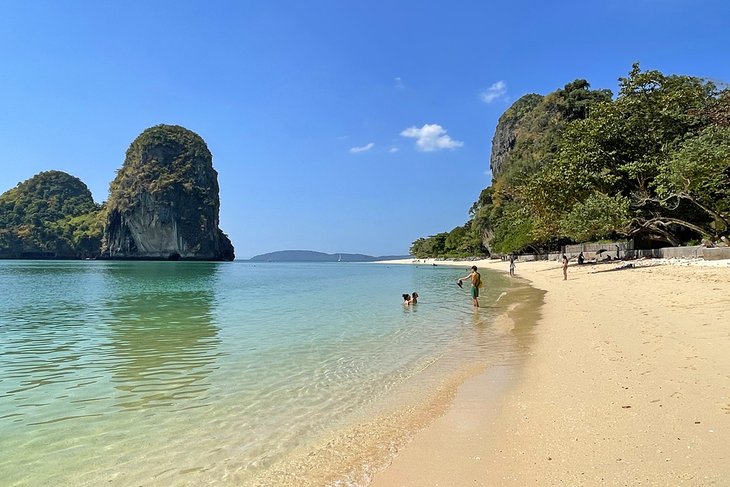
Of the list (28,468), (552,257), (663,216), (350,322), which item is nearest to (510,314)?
(350,322)

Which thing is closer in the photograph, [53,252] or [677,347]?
[677,347]

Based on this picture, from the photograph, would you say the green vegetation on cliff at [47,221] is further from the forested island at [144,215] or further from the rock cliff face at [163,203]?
the rock cliff face at [163,203]

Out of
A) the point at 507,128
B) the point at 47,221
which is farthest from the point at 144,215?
the point at 507,128

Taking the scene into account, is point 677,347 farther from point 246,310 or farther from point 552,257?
point 552,257

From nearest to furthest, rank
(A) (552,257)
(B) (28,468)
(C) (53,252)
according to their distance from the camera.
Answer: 1. (B) (28,468)
2. (A) (552,257)
3. (C) (53,252)

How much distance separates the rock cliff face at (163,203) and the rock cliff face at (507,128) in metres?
113

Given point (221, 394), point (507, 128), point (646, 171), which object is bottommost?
point (221, 394)

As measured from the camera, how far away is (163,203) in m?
158

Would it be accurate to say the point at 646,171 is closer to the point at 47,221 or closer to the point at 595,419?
the point at 595,419

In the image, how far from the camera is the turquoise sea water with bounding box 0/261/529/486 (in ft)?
15.0

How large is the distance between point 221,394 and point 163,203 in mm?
167720

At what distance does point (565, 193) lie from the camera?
34656 mm

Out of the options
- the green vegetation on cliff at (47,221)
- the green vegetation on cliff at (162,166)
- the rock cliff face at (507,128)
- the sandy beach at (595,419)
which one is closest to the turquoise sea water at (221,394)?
the sandy beach at (595,419)

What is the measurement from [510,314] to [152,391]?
40.6 ft
